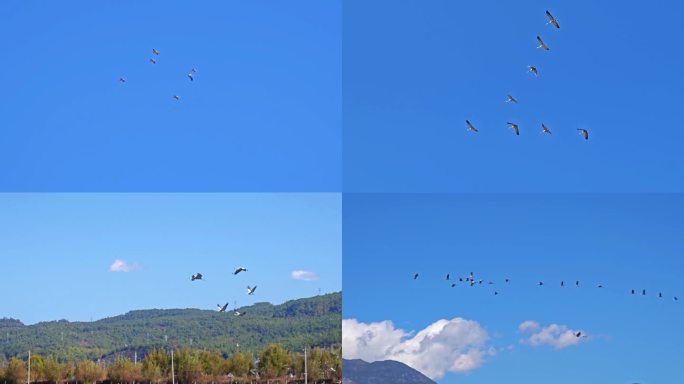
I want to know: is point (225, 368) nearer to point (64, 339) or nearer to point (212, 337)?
point (212, 337)

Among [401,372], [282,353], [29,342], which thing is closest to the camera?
[282,353]

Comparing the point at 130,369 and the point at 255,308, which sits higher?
the point at 255,308

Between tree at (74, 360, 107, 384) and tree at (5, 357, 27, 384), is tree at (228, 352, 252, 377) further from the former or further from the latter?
tree at (5, 357, 27, 384)

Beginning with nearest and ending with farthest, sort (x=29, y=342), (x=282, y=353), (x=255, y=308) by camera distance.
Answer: (x=282, y=353) → (x=29, y=342) → (x=255, y=308)

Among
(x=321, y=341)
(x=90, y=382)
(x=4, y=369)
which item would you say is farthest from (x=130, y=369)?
(x=321, y=341)

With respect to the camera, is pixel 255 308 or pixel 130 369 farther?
pixel 255 308
